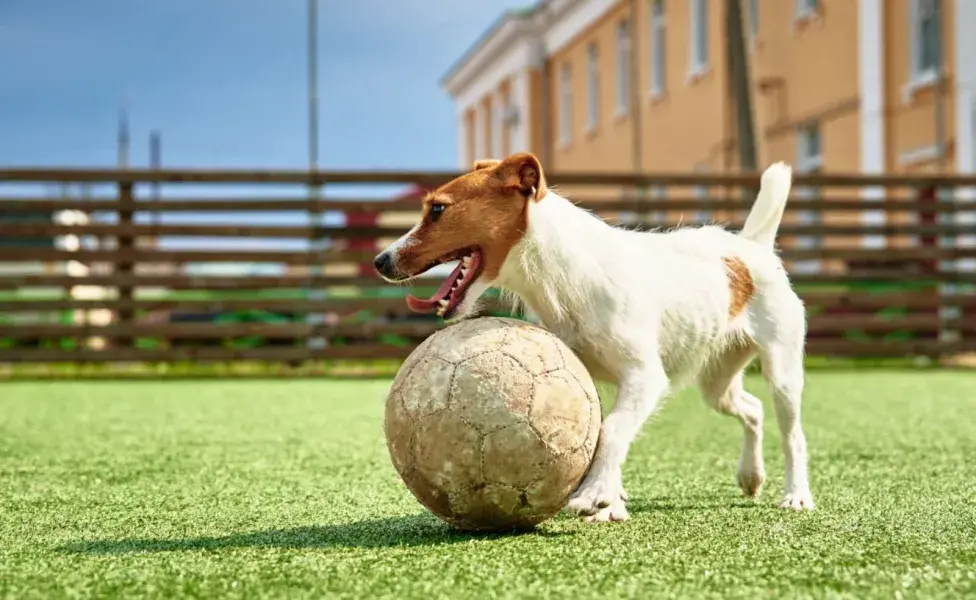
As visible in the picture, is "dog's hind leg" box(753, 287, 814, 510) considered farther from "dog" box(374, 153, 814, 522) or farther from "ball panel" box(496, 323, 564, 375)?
"ball panel" box(496, 323, 564, 375)

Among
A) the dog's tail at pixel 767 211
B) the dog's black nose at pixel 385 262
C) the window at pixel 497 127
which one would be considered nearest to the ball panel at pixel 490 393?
the dog's black nose at pixel 385 262

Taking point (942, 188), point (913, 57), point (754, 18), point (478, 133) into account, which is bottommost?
point (942, 188)

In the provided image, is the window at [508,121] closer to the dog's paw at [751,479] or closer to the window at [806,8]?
the window at [806,8]

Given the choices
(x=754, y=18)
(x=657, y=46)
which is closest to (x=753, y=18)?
(x=754, y=18)

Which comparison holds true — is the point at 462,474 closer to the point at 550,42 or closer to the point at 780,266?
the point at 780,266

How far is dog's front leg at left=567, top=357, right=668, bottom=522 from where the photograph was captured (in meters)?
2.97

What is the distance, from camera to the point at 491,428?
2.83 metres

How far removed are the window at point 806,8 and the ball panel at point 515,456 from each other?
13758 millimetres

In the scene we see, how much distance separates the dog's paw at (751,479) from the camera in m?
3.71

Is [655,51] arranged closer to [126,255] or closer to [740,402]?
[126,255]

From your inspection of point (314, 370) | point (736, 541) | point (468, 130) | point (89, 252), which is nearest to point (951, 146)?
point (314, 370)

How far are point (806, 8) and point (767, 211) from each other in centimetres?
1302

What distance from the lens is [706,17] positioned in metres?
19.8

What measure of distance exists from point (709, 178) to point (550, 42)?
61.1 ft
